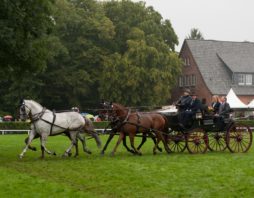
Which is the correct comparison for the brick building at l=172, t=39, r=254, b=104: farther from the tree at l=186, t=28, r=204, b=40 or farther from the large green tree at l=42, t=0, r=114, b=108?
the tree at l=186, t=28, r=204, b=40

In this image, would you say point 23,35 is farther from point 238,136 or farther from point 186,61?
point 186,61

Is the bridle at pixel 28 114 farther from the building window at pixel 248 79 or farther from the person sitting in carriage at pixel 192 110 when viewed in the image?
the building window at pixel 248 79

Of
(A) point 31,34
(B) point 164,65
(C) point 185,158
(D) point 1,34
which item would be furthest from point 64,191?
(B) point 164,65

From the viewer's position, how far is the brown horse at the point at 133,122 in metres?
19.9

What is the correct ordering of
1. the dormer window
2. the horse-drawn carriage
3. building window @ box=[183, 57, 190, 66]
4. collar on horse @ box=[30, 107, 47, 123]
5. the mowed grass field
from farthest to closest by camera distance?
1. building window @ box=[183, 57, 190, 66]
2. the dormer window
3. the horse-drawn carriage
4. collar on horse @ box=[30, 107, 47, 123]
5. the mowed grass field

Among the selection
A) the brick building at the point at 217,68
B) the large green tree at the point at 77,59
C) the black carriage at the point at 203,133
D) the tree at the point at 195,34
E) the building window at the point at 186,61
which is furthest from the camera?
the tree at the point at 195,34

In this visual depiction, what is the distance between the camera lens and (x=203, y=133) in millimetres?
20719

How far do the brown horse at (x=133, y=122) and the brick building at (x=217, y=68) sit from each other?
1835 inches

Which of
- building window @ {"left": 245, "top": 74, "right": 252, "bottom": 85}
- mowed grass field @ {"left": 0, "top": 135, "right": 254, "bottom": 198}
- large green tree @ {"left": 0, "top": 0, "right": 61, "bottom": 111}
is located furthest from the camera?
building window @ {"left": 245, "top": 74, "right": 252, "bottom": 85}

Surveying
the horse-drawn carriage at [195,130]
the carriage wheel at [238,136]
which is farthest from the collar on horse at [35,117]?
the carriage wheel at [238,136]

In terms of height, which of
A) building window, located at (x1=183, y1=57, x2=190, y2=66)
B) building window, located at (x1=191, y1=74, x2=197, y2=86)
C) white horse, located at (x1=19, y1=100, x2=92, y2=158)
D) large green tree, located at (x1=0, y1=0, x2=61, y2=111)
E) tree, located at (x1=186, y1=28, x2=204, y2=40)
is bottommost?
white horse, located at (x1=19, y1=100, x2=92, y2=158)

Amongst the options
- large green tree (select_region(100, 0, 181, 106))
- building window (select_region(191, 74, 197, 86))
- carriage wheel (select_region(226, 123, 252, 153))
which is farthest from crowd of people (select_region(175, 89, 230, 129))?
building window (select_region(191, 74, 197, 86))

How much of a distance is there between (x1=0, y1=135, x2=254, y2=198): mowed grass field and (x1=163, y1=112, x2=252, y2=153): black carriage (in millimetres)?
1561

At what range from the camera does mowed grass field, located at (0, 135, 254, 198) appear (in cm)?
1184
